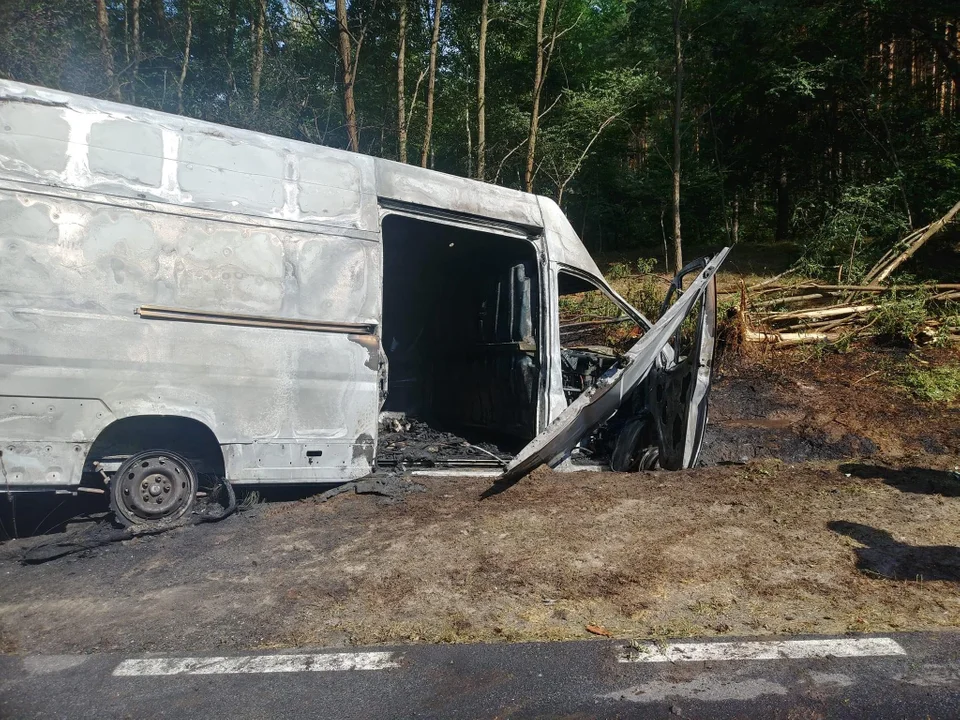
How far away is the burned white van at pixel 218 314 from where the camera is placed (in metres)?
4.61

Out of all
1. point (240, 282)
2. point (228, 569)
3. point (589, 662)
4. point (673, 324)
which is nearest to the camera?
point (589, 662)

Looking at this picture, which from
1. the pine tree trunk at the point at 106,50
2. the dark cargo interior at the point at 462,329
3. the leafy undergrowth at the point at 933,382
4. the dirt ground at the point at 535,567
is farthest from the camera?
the pine tree trunk at the point at 106,50

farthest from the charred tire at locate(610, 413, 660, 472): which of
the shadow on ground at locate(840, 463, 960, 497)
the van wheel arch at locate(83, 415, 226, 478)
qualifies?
the van wheel arch at locate(83, 415, 226, 478)

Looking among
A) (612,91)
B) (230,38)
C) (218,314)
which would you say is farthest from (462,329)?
(230,38)

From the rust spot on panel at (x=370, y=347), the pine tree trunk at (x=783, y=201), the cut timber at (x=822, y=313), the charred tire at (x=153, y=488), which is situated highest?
the pine tree trunk at (x=783, y=201)

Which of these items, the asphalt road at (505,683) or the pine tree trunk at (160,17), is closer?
the asphalt road at (505,683)

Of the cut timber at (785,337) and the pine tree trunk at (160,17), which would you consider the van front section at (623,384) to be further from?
the pine tree trunk at (160,17)

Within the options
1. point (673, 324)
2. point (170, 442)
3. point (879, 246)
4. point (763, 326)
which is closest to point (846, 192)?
point (879, 246)

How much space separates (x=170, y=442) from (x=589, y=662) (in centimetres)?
350

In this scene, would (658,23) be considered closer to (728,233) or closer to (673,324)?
(728,233)

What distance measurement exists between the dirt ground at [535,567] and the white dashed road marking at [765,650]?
175mm

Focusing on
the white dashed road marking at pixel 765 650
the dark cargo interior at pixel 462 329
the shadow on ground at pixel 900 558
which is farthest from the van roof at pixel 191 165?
the shadow on ground at pixel 900 558

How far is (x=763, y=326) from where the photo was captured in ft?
32.9

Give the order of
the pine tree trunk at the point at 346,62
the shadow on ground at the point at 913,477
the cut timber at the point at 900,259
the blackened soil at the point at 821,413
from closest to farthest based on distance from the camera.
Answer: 1. the shadow on ground at the point at 913,477
2. the blackened soil at the point at 821,413
3. the cut timber at the point at 900,259
4. the pine tree trunk at the point at 346,62
